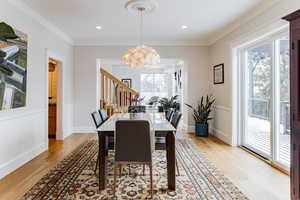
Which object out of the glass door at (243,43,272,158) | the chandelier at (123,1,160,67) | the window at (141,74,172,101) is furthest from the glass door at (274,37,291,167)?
the window at (141,74,172,101)

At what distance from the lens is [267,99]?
3605mm

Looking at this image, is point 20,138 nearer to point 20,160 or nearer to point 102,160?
point 20,160

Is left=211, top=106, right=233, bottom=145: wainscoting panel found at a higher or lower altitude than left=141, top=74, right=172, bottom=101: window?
lower

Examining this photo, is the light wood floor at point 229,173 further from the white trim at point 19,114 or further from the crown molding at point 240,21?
the crown molding at point 240,21

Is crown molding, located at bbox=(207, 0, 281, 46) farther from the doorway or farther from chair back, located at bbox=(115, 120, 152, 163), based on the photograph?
the doorway

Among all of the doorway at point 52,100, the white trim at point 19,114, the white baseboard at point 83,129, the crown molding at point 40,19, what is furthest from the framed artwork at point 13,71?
the white baseboard at point 83,129

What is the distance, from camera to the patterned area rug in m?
2.41

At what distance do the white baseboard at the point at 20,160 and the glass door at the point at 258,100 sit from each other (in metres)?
4.00

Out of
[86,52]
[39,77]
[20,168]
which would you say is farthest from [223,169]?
→ [86,52]

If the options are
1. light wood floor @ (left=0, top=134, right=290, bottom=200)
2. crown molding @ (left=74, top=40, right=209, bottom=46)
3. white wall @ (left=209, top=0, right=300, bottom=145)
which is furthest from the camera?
crown molding @ (left=74, top=40, right=209, bottom=46)

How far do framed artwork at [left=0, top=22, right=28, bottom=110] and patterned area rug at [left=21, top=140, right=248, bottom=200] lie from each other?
1.17 metres

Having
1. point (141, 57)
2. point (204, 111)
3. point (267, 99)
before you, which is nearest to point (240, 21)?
point (267, 99)

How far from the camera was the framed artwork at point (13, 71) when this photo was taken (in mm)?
2850

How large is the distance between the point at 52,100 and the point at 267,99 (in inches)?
196
